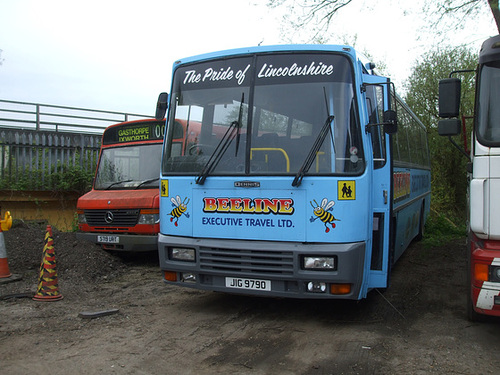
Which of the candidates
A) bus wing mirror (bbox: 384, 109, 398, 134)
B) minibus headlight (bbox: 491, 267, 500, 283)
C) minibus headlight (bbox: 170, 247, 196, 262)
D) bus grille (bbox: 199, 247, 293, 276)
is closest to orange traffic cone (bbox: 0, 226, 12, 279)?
minibus headlight (bbox: 170, 247, 196, 262)

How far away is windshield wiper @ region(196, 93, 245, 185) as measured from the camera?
582 cm

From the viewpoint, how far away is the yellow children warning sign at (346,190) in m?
5.36

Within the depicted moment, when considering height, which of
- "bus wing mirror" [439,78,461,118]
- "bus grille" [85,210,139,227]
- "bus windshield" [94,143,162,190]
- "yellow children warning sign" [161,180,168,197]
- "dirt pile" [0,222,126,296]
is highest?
"bus wing mirror" [439,78,461,118]

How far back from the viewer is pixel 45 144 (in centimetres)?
1545

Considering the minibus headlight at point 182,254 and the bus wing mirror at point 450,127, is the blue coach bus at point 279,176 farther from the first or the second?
the bus wing mirror at point 450,127

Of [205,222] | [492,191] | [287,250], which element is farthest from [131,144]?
[492,191]

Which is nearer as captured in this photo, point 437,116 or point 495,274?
point 495,274

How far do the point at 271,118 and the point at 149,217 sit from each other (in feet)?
14.0

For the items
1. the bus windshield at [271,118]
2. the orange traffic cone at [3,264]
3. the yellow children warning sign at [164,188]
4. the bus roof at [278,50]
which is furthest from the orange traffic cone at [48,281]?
the bus roof at [278,50]

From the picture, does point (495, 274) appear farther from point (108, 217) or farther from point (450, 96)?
point (108, 217)

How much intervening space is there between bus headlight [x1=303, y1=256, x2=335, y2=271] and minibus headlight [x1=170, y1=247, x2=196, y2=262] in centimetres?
137

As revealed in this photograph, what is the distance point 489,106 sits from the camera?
5.05 meters

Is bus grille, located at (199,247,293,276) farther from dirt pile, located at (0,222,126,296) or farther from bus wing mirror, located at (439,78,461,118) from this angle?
dirt pile, located at (0,222,126,296)

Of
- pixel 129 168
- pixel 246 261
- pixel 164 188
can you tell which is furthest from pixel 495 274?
pixel 129 168
